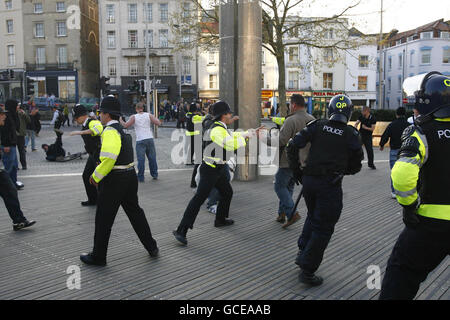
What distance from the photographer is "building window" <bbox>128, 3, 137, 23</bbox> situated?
166ft

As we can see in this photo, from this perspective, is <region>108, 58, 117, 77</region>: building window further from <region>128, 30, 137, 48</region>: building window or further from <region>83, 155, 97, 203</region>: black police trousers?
<region>83, 155, 97, 203</region>: black police trousers

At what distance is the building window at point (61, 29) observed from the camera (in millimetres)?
49562

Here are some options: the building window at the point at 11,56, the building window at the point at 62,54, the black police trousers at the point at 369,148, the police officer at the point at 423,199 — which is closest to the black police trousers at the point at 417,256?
the police officer at the point at 423,199

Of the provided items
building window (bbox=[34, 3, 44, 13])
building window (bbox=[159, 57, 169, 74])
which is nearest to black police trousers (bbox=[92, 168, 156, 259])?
building window (bbox=[159, 57, 169, 74])

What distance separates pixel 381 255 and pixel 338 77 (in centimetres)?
5166

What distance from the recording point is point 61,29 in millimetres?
49688

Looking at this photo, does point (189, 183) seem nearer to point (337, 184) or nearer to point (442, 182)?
point (337, 184)

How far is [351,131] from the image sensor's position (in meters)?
4.28

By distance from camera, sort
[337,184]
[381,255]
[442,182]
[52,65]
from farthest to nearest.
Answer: [52,65] → [381,255] → [337,184] → [442,182]

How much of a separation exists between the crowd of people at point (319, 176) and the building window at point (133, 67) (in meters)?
44.8

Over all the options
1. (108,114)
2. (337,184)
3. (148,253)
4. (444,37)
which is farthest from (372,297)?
(444,37)

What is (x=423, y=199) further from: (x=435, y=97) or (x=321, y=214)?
(x=321, y=214)

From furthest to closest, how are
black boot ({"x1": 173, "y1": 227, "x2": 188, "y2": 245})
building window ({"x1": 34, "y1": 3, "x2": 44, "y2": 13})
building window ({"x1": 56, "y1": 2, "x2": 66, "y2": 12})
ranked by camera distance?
building window ({"x1": 34, "y1": 3, "x2": 44, "y2": 13})
building window ({"x1": 56, "y1": 2, "x2": 66, "y2": 12})
black boot ({"x1": 173, "y1": 227, "x2": 188, "y2": 245})

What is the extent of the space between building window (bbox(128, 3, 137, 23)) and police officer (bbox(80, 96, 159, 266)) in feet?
162
